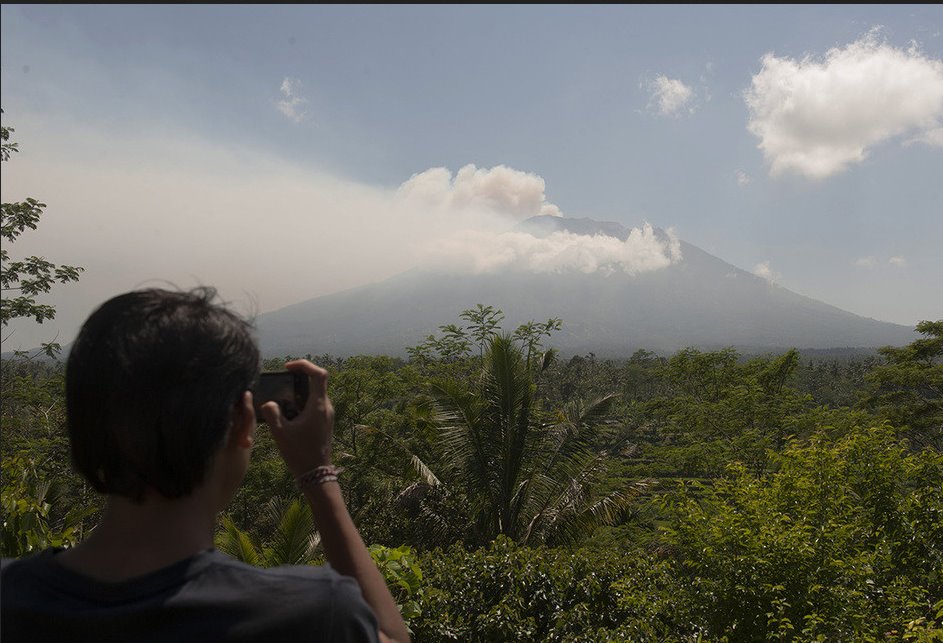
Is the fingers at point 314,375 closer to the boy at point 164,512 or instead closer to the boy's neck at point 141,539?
the boy at point 164,512

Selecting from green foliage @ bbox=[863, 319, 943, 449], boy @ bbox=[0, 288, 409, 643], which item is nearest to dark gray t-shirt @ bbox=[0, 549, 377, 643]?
boy @ bbox=[0, 288, 409, 643]

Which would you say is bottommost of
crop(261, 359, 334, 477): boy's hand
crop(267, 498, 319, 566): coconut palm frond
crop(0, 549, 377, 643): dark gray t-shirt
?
crop(267, 498, 319, 566): coconut palm frond

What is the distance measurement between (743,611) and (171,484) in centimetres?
516

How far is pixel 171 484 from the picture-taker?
30.4 inches

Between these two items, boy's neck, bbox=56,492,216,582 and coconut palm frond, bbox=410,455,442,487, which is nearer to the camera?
boy's neck, bbox=56,492,216,582

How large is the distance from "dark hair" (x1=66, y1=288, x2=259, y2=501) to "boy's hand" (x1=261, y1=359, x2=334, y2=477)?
15 centimetres

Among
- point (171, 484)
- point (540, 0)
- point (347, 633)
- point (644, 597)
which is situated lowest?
point (644, 597)

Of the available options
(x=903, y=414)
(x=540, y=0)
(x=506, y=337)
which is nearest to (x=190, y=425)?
(x=540, y=0)

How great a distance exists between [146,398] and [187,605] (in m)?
0.26

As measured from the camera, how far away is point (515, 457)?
8992 millimetres

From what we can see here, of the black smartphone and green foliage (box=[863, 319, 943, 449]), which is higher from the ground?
the black smartphone

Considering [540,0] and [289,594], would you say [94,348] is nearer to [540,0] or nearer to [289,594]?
[289,594]

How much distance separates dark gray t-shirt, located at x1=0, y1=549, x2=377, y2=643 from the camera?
0.70 meters

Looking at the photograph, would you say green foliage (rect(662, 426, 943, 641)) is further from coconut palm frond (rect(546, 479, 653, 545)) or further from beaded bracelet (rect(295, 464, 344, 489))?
beaded bracelet (rect(295, 464, 344, 489))
